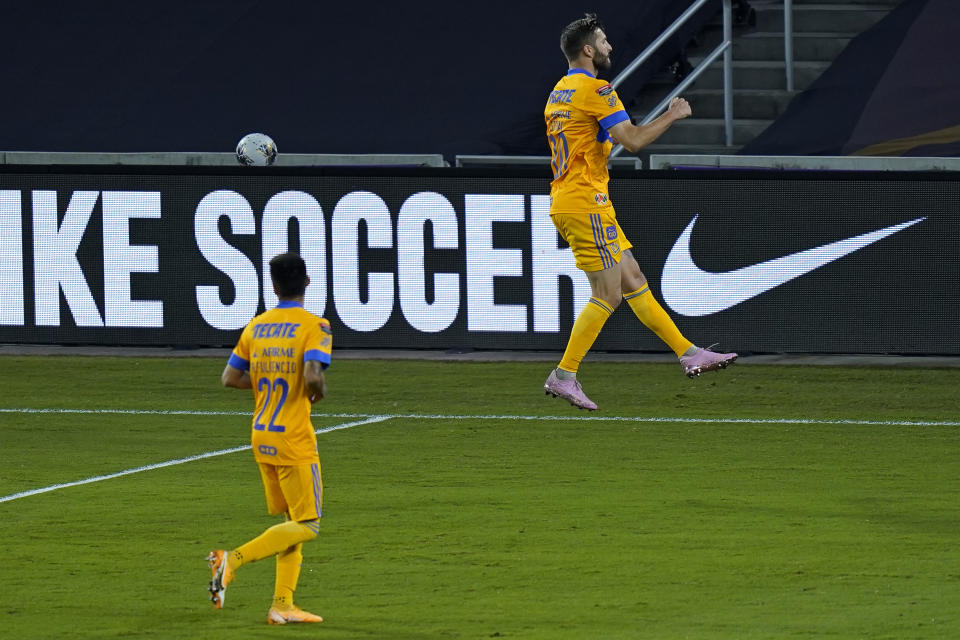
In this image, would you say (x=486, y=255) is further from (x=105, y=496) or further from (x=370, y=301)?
(x=105, y=496)

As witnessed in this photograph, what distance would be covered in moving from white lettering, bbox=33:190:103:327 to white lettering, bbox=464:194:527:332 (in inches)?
141

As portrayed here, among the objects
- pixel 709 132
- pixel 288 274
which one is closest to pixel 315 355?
pixel 288 274

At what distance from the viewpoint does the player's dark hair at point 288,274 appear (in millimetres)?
6855

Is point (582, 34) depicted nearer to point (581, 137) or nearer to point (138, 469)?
point (581, 137)

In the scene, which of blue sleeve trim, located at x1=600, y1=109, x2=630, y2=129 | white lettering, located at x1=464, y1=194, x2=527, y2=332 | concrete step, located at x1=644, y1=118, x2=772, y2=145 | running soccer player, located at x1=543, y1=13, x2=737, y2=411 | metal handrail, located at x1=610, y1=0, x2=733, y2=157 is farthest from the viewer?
concrete step, located at x1=644, y1=118, x2=772, y2=145

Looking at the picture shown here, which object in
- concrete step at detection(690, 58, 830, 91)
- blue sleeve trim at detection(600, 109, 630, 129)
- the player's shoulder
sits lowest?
the player's shoulder

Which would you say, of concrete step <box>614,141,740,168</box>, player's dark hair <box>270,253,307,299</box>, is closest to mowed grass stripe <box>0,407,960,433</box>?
player's dark hair <box>270,253,307,299</box>

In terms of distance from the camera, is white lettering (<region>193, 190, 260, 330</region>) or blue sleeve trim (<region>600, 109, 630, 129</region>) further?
white lettering (<region>193, 190, 260, 330</region>)

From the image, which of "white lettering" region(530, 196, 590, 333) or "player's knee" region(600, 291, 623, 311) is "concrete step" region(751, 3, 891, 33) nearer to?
"white lettering" region(530, 196, 590, 333)

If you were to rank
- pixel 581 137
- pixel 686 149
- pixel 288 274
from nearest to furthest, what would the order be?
1. pixel 288 274
2. pixel 581 137
3. pixel 686 149

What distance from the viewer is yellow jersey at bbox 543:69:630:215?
10.5 meters

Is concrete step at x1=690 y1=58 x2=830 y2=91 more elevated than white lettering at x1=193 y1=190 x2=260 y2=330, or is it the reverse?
concrete step at x1=690 y1=58 x2=830 y2=91

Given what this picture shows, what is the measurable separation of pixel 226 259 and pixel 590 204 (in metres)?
6.22

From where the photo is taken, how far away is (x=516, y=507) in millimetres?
9594
